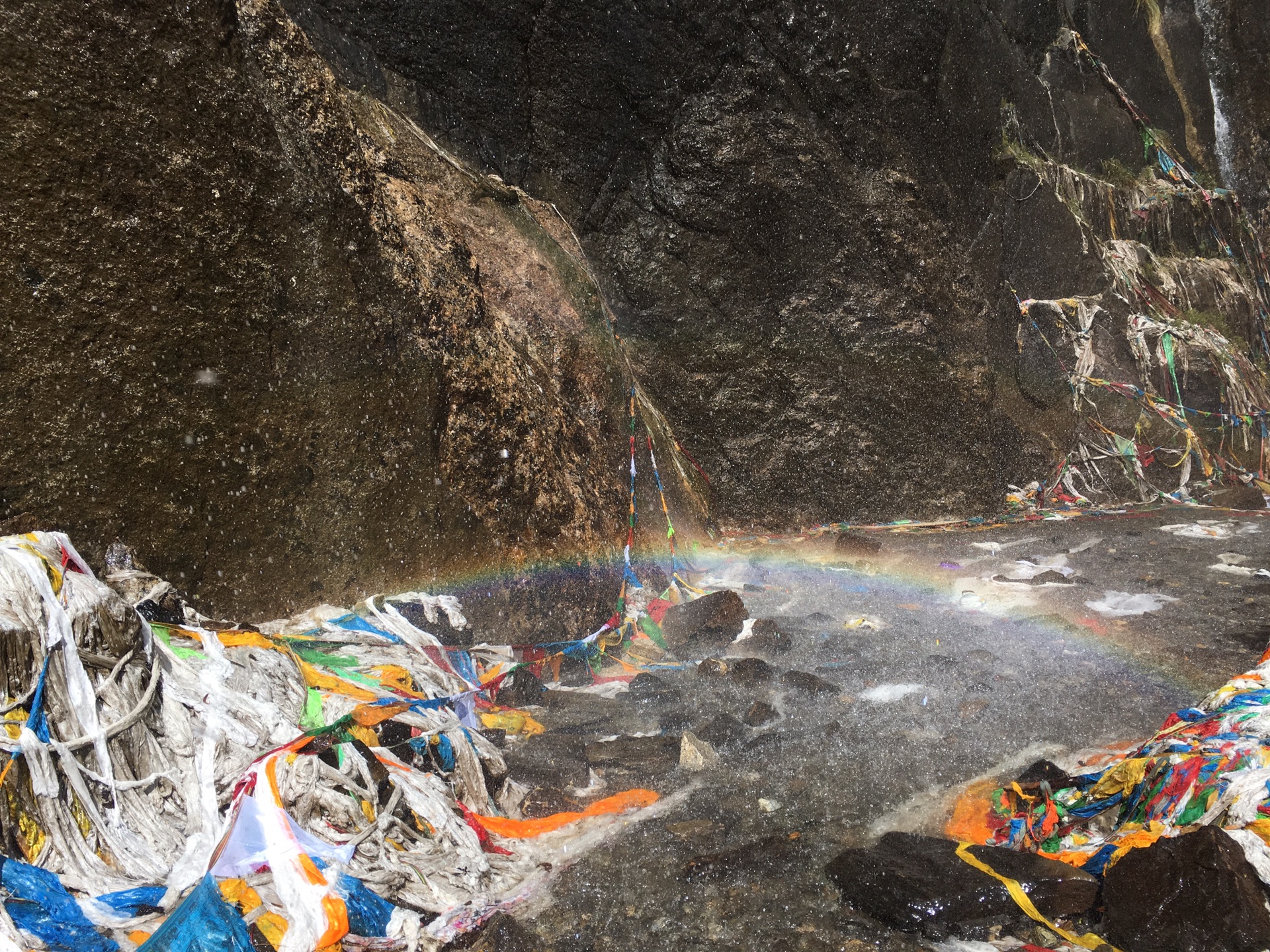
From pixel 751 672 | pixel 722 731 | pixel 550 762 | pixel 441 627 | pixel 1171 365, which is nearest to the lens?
pixel 550 762

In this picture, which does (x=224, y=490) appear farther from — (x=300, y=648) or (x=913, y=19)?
(x=913, y=19)

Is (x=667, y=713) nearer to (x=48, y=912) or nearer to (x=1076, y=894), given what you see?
(x=1076, y=894)

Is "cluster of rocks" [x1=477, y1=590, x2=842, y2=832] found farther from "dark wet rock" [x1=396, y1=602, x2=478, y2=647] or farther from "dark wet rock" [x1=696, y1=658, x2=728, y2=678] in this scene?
"dark wet rock" [x1=396, y1=602, x2=478, y2=647]

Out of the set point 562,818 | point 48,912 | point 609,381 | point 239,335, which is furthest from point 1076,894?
point 609,381

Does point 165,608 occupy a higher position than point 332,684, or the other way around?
point 165,608

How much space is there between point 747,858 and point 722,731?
776mm

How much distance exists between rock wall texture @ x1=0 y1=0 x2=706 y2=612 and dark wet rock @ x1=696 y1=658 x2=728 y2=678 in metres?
0.76

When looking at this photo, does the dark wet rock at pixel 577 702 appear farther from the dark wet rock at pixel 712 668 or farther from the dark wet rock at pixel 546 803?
the dark wet rock at pixel 546 803

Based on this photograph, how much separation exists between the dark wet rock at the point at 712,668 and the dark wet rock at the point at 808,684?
0.78 ft

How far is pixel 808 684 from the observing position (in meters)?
3.29

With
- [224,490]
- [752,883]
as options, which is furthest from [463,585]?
[752,883]

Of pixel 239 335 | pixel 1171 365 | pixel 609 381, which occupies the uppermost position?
pixel 239 335

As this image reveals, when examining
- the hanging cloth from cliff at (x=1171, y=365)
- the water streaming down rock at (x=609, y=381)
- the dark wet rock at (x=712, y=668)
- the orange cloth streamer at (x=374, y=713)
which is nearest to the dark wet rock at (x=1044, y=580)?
the water streaming down rock at (x=609, y=381)

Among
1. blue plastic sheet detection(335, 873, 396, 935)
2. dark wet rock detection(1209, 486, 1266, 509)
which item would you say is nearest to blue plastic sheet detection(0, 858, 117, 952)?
blue plastic sheet detection(335, 873, 396, 935)
